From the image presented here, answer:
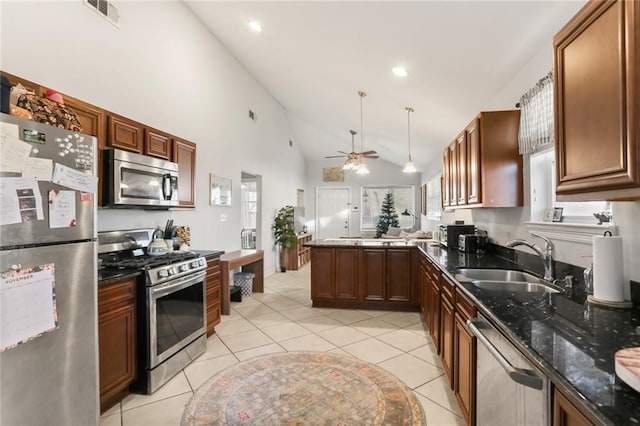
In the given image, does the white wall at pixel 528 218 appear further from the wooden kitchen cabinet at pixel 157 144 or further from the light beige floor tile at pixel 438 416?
the wooden kitchen cabinet at pixel 157 144

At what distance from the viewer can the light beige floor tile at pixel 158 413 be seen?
6.64 ft

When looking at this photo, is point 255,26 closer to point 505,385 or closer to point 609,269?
point 609,269

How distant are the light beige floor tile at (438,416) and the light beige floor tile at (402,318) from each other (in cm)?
155

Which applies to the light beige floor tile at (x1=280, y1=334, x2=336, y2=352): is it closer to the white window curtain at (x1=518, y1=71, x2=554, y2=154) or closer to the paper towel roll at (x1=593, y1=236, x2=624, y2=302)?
the paper towel roll at (x1=593, y1=236, x2=624, y2=302)

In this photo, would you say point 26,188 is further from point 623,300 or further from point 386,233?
point 386,233

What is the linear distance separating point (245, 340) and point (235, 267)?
120 cm

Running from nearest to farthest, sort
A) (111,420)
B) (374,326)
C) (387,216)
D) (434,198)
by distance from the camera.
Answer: (111,420) < (374,326) < (434,198) < (387,216)

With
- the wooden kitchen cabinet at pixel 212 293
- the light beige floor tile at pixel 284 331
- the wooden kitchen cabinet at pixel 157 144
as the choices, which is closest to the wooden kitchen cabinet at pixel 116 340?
the wooden kitchen cabinet at pixel 212 293

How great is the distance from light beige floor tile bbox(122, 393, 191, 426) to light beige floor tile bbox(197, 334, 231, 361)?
0.66 meters

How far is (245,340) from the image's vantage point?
333cm

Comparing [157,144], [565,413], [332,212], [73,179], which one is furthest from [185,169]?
[332,212]

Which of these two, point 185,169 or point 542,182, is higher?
point 185,169

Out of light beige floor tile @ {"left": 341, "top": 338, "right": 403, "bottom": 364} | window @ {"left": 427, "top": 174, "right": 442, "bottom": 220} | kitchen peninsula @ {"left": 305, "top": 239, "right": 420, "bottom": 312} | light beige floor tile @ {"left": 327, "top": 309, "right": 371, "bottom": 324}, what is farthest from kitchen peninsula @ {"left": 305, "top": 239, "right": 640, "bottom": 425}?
window @ {"left": 427, "top": 174, "right": 442, "bottom": 220}

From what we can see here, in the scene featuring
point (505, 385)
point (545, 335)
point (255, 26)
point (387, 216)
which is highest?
point (255, 26)
